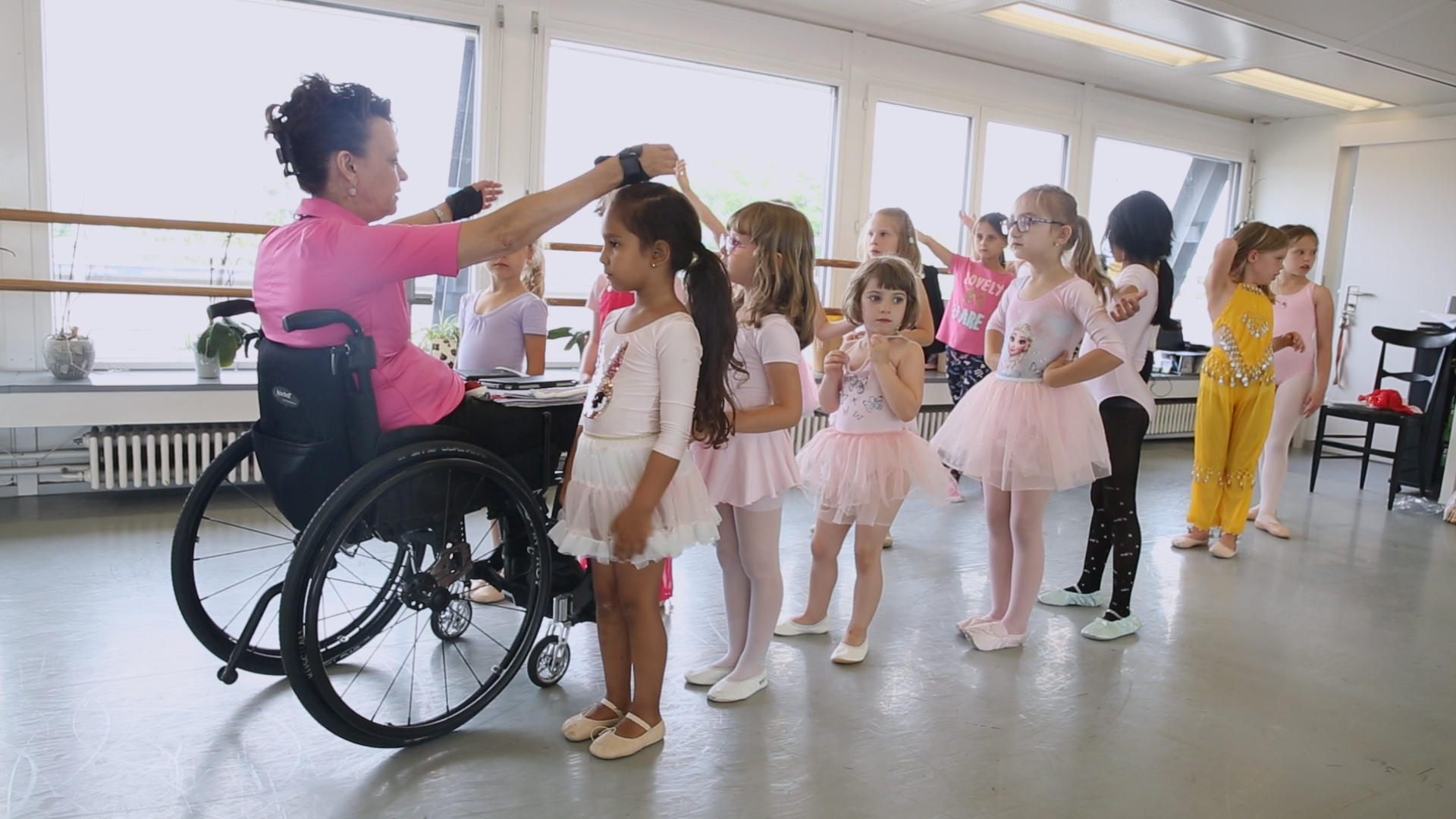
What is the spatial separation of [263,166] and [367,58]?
0.69 m

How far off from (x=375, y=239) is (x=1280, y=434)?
4.24 meters

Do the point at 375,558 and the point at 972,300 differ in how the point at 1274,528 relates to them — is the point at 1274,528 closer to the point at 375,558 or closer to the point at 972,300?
the point at 972,300

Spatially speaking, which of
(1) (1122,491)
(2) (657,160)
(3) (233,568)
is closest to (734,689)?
(2) (657,160)

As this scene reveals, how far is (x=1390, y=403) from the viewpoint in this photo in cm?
541

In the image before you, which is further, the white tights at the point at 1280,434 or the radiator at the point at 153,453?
the white tights at the point at 1280,434

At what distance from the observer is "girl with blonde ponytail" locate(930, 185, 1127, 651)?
2.67 meters

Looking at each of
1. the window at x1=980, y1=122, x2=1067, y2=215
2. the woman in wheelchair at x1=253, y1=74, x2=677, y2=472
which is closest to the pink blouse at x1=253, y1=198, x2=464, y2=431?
the woman in wheelchair at x1=253, y1=74, x2=677, y2=472

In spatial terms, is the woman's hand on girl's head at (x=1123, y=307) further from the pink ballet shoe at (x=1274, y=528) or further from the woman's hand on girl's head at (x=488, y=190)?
the pink ballet shoe at (x=1274, y=528)

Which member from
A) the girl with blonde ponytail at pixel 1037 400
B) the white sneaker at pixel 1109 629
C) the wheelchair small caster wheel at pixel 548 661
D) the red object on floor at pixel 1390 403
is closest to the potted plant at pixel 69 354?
the wheelchair small caster wheel at pixel 548 661

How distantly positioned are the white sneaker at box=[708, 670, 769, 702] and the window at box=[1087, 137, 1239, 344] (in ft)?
19.5

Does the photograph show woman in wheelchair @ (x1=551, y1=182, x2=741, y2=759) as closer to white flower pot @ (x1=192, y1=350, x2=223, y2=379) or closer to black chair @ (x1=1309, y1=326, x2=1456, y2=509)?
white flower pot @ (x1=192, y1=350, x2=223, y2=379)

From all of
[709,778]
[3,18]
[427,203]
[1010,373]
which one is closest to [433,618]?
[709,778]

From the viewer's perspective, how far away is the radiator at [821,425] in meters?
5.51

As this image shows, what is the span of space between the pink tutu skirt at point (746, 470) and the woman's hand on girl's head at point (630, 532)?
0.35 m
